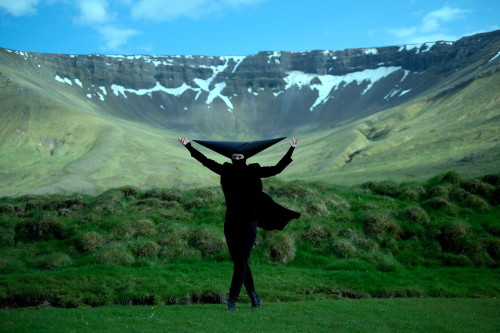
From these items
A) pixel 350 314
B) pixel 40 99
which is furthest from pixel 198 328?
pixel 40 99

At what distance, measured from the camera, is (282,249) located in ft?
59.7

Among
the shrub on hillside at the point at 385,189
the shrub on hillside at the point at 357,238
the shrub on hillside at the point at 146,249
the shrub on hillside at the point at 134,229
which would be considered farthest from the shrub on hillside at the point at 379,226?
the shrub on hillside at the point at 134,229

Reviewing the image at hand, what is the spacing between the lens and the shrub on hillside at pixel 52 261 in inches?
640

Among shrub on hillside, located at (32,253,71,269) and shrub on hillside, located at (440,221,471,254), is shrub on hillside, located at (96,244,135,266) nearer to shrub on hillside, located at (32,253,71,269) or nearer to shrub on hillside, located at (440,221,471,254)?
shrub on hillside, located at (32,253,71,269)

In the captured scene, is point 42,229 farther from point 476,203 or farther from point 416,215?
point 476,203

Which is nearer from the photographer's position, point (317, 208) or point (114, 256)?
point (114, 256)

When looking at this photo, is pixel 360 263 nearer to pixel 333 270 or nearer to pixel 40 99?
pixel 333 270

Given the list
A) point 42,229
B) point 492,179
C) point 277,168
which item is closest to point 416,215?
point 492,179

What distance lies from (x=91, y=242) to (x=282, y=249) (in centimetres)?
736

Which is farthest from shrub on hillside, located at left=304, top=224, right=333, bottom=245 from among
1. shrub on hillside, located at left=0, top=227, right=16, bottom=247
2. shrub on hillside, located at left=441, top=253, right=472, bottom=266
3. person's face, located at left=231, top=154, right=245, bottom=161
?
shrub on hillside, located at left=0, top=227, right=16, bottom=247

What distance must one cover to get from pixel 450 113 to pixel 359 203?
116 m

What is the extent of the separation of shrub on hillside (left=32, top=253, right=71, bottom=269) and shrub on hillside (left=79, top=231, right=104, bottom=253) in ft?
3.54

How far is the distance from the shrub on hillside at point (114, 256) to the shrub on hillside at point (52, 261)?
1103 millimetres

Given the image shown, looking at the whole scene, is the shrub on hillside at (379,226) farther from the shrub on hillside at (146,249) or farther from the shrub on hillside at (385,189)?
the shrub on hillside at (146,249)
